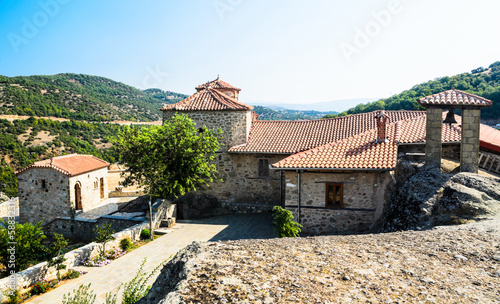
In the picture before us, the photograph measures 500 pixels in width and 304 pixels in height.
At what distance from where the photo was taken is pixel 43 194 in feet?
65.8

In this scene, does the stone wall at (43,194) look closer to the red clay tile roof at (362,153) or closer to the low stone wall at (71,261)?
the low stone wall at (71,261)

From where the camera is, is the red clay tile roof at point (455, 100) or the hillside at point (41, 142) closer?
the red clay tile roof at point (455, 100)

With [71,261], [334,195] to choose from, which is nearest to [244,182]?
[334,195]

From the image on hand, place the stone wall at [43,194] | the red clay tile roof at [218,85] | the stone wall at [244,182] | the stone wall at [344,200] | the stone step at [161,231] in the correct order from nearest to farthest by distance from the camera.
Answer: the stone wall at [344,200] → the stone step at [161,231] → the stone wall at [244,182] → the stone wall at [43,194] → the red clay tile roof at [218,85]

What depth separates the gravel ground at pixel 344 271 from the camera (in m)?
3.59

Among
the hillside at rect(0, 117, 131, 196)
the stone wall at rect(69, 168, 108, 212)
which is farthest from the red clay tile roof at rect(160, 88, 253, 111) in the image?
the hillside at rect(0, 117, 131, 196)

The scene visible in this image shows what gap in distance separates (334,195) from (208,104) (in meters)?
8.99

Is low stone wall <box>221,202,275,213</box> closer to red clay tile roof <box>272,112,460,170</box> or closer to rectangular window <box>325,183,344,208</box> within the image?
red clay tile roof <box>272,112,460,170</box>

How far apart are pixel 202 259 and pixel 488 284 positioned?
12.0 ft

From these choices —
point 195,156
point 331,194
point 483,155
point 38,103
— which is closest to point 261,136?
point 195,156

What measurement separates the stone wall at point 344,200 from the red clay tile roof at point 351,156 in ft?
1.43

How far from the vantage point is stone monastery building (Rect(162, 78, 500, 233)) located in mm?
12062

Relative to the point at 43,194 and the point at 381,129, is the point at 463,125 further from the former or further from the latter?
the point at 43,194

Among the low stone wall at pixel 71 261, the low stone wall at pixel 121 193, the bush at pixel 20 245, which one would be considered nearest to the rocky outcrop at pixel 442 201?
the low stone wall at pixel 71 261
